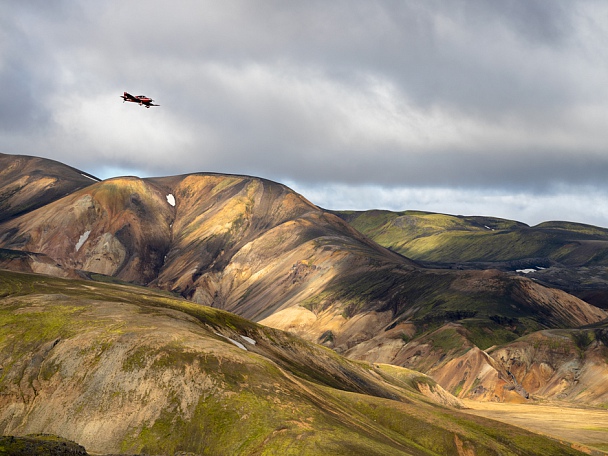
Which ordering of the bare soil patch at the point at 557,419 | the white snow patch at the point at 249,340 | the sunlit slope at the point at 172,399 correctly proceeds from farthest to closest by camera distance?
the bare soil patch at the point at 557,419
the white snow patch at the point at 249,340
the sunlit slope at the point at 172,399

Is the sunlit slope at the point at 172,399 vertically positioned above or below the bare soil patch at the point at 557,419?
above

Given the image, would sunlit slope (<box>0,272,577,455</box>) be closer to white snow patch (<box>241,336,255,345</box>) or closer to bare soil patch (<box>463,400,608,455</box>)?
white snow patch (<box>241,336,255,345</box>)

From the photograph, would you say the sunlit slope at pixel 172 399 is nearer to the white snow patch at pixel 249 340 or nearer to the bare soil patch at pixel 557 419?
the white snow patch at pixel 249 340

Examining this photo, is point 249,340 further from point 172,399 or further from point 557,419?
point 557,419

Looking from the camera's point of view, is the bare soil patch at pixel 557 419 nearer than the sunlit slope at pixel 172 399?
No

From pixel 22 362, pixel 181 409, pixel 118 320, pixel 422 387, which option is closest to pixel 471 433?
pixel 181 409

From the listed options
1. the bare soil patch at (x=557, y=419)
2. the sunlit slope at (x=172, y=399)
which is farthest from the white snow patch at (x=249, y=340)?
the bare soil patch at (x=557, y=419)

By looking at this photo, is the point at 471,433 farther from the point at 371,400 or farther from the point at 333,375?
the point at 333,375

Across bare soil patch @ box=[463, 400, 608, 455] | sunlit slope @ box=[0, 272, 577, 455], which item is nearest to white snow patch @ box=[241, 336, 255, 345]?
sunlit slope @ box=[0, 272, 577, 455]

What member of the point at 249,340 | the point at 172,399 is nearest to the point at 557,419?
the point at 249,340
